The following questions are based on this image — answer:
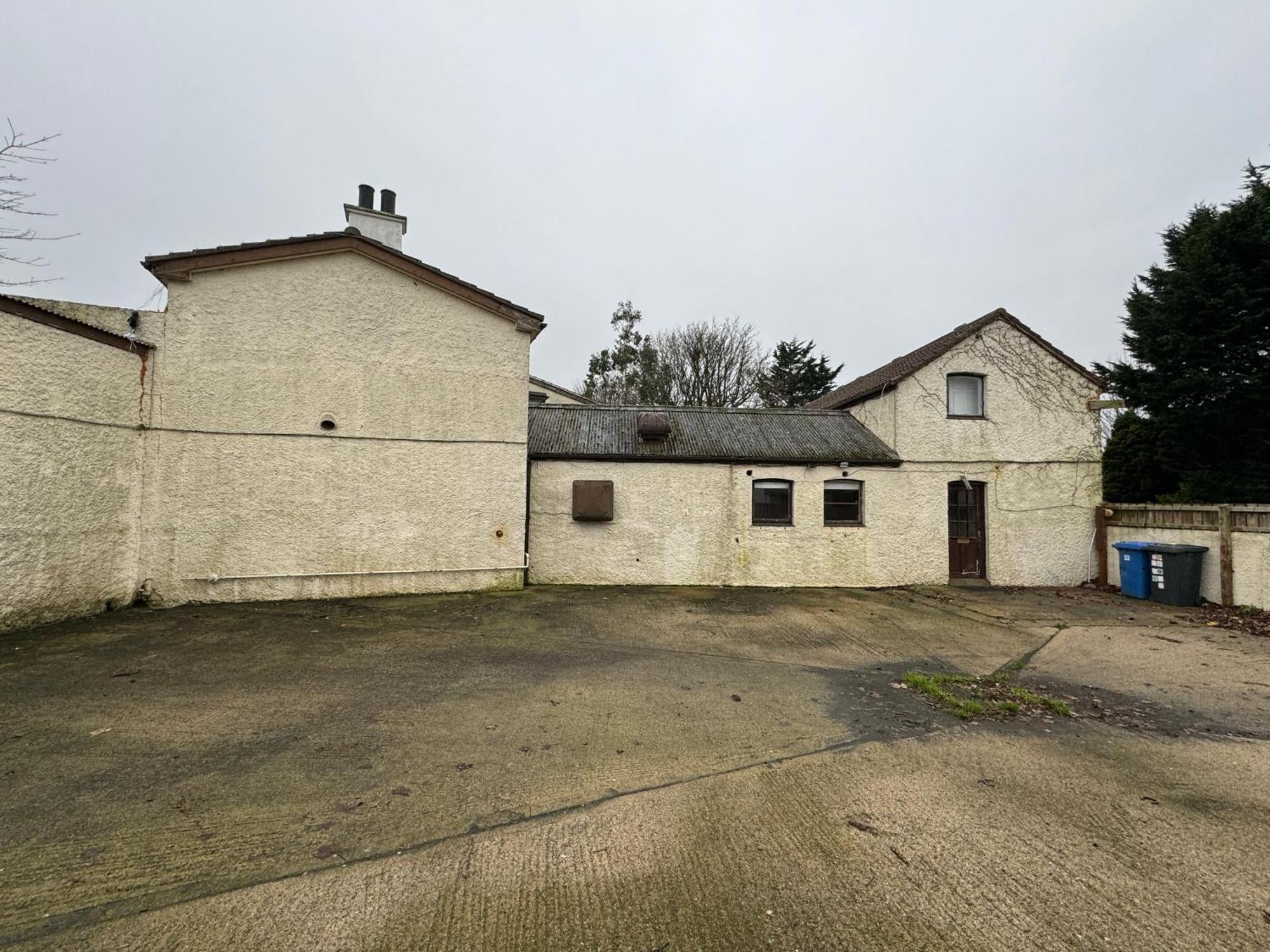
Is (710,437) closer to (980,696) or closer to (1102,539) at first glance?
(980,696)

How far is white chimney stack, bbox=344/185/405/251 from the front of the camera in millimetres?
10852

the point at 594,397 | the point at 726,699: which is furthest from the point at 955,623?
the point at 594,397

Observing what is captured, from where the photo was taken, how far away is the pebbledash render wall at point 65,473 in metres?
6.29

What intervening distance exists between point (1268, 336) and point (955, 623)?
13998mm

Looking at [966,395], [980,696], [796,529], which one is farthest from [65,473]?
[966,395]

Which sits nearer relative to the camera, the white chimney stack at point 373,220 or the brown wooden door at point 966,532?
the white chimney stack at point 373,220

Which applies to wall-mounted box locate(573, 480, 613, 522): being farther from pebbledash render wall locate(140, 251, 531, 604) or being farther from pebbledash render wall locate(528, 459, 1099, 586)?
pebbledash render wall locate(140, 251, 531, 604)

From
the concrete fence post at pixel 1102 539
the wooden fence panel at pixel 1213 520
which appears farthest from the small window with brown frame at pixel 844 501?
the wooden fence panel at pixel 1213 520

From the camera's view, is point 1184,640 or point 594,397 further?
point 594,397

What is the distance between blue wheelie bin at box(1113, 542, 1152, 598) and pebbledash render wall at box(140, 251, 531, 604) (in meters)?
12.4

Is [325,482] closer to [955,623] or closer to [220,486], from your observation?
[220,486]

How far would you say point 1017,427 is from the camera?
11.8 meters

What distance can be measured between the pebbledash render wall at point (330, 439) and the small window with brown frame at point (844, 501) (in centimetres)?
678

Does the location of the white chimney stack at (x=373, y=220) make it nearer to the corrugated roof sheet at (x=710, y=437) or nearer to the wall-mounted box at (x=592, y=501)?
the corrugated roof sheet at (x=710, y=437)
